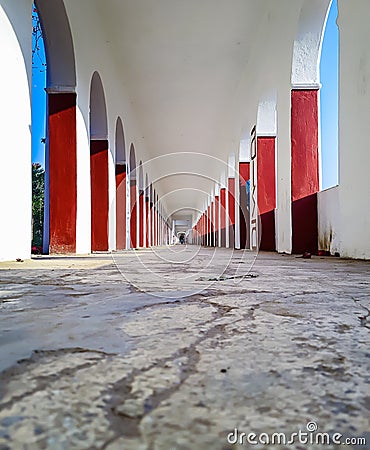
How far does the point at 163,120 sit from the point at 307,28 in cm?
614

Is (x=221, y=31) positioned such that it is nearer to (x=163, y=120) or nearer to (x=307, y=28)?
→ (x=307, y=28)

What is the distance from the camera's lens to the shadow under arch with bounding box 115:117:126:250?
763cm

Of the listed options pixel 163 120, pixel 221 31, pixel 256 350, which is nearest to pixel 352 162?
pixel 256 350

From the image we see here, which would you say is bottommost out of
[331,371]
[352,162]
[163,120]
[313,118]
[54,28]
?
[331,371]

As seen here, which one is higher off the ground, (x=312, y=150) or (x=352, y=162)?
(x=312, y=150)

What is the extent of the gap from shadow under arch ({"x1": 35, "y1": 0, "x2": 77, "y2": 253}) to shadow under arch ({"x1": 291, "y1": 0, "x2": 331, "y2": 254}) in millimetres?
2094

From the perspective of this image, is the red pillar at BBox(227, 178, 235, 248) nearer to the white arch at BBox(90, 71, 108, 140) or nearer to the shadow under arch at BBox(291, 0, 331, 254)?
the white arch at BBox(90, 71, 108, 140)

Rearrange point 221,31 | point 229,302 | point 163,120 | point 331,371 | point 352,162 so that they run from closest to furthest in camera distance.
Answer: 1. point 331,371
2. point 229,302
3. point 352,162
4. point 221,31
5. point 163,120

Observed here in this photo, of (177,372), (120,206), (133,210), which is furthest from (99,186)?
(177,372)

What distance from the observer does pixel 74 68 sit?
171 inches

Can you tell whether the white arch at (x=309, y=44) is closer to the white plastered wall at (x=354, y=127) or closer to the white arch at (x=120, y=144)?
the white plastered wall at (x=354, y=127)

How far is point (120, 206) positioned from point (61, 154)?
359 centimetres

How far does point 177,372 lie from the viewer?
504 millimetres

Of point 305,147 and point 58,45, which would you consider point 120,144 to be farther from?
point 305,147
